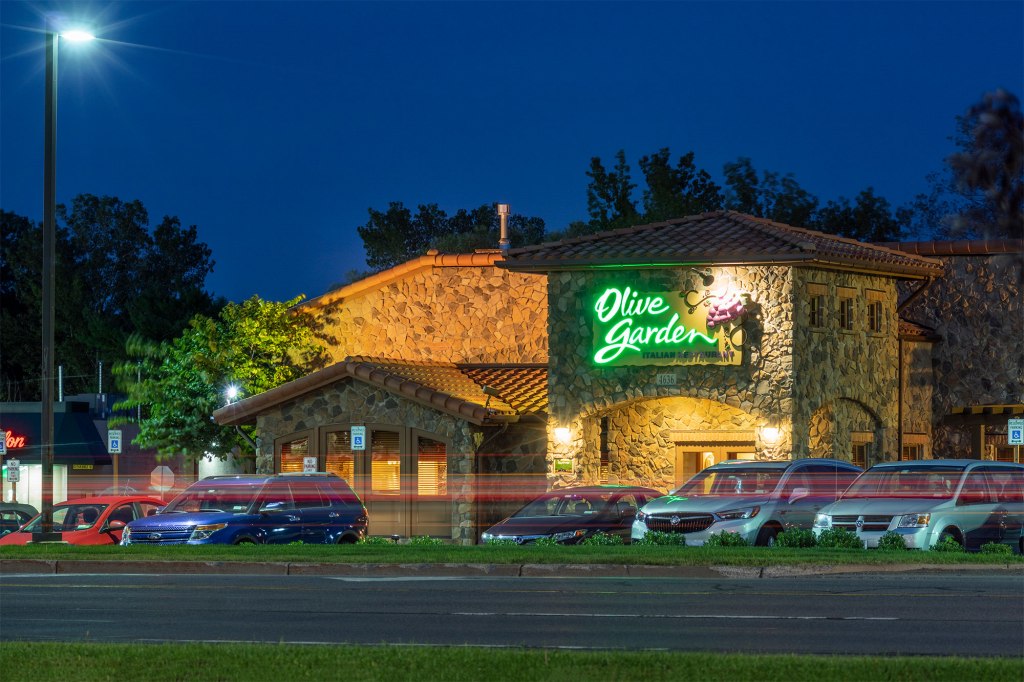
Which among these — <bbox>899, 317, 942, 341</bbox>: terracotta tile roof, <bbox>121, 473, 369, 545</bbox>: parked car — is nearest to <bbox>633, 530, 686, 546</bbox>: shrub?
<bbox>121, 473, 369, 545</bbox>: parked car

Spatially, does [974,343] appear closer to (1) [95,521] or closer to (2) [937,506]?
(2) [937,506]

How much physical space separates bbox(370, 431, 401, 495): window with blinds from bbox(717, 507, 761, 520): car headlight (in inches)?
496

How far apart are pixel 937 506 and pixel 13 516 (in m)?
20.0

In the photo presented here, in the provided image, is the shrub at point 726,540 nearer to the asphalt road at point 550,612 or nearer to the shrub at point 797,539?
the shrub at point 797,539

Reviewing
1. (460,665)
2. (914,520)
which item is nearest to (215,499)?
(914,520)

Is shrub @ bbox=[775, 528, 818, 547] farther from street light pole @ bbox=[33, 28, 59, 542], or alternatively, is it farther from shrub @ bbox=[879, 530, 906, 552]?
street light pole @ bbox=[33, 28, 59, 542]

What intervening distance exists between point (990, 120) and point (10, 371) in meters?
71.7

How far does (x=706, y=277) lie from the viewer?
3375 cm

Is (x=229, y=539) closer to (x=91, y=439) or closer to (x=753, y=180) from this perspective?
(x=91, y=439)

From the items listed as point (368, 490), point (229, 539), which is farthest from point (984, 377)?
point (229, 539)

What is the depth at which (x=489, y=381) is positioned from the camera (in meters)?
38.6

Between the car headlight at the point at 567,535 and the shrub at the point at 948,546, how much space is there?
665 cm

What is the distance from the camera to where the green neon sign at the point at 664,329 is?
3359 centimetres

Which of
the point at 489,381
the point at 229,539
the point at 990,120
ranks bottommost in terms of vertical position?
the point at 229,539
